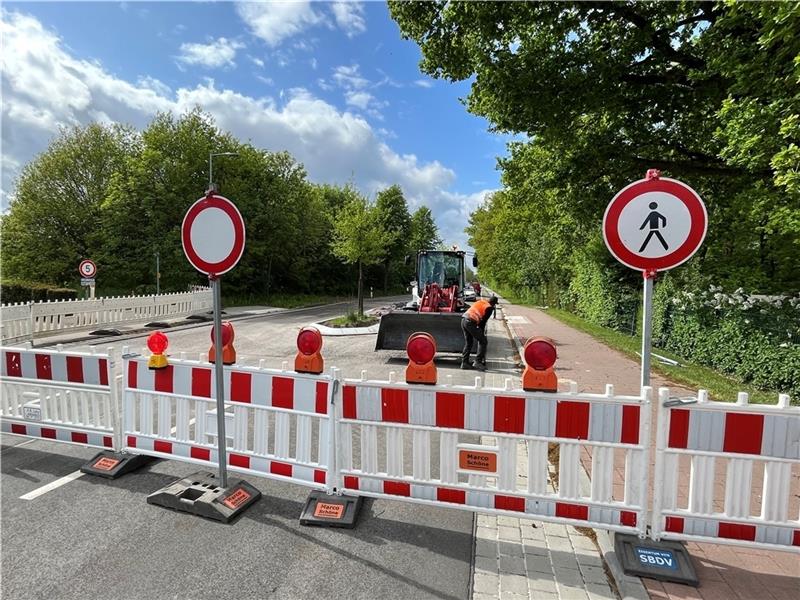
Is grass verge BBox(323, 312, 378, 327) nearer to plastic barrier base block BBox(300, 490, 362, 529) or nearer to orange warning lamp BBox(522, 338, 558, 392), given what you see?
Answer: plastic barrier base block BBox(300, 490, 362, 529)

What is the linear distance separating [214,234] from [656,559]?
412cm

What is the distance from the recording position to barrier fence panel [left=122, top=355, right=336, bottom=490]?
3.69 metres

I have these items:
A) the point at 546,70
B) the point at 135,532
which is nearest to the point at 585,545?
the point at 135,532

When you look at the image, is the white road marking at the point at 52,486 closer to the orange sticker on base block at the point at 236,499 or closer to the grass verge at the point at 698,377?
the orange sticker on base block at the point at 236,499

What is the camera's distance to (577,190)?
1179 cm

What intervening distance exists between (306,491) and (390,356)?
7331 millimetres

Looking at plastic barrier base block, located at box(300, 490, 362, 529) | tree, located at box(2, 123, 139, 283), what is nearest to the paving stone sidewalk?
plastic barrier base block, located at box(300, 490, 362, 529)

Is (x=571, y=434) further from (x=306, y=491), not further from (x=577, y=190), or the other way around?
(x=577, y=190)

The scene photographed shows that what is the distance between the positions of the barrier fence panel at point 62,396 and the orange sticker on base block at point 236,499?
1.69 m

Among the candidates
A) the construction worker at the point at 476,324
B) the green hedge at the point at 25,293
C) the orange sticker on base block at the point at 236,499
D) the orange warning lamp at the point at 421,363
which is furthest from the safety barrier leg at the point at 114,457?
the green hedge at the point at 25,293

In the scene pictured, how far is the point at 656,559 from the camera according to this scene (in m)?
2.83

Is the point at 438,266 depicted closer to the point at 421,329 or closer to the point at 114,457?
the point at 421,329

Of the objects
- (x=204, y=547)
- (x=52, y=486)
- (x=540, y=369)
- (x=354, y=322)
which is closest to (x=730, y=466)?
(x=540, y=369)

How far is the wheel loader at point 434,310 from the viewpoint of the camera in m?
10.6
